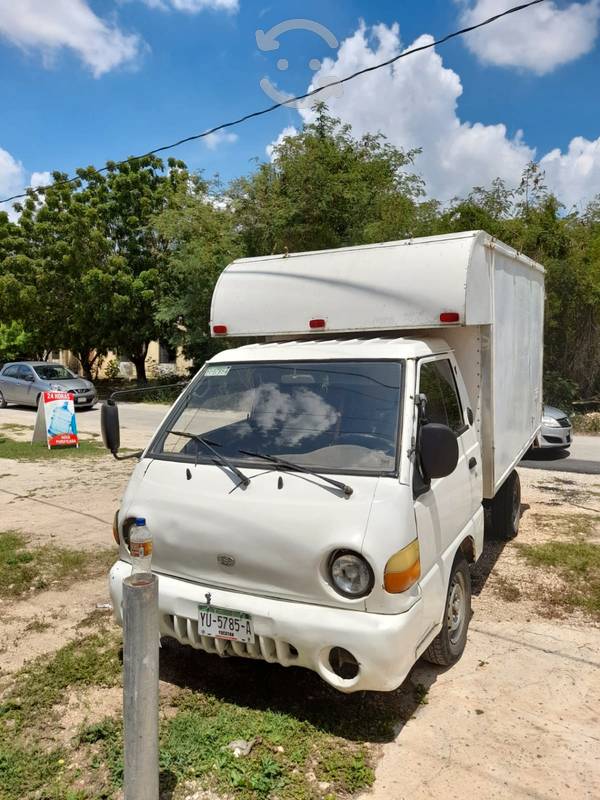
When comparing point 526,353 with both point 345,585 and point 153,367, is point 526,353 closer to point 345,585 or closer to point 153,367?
point 345,585

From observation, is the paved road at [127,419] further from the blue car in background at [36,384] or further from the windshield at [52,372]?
the windshield at [52,372]

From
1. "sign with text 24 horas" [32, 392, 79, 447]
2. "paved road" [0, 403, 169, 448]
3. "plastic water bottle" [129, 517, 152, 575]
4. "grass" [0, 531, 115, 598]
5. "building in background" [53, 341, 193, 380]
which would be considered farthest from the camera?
"building in background" [53, 341, 193, 380]

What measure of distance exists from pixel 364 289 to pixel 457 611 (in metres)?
2.25

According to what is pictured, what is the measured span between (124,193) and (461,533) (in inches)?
976

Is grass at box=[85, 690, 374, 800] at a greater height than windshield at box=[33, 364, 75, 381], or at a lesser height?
lesser

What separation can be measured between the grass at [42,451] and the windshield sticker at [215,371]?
8016 millimetres

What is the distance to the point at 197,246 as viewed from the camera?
71.5ft

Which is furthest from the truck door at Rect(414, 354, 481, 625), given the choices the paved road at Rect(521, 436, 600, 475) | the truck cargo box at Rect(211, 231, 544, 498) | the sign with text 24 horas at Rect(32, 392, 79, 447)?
the sign with text 24 horas at Rect(32, 392, 79, 447)

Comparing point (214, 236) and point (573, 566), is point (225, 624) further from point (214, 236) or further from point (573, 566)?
point (214, 236)

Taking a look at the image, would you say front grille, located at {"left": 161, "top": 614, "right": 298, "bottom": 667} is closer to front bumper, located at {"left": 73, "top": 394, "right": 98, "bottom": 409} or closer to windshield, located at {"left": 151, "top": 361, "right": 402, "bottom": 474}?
windshield, located at {"left": 151, "top": 361, "right": 402, "bottom": 474}

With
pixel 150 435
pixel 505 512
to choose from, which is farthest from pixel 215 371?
pixel 150 435

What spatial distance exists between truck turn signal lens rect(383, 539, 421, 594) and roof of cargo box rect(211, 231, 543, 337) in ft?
5.62

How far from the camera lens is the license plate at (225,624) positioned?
316cm

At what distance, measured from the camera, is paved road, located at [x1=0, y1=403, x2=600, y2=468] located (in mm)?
11125
